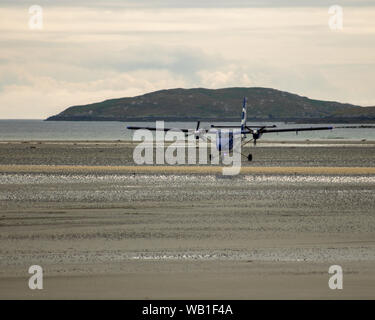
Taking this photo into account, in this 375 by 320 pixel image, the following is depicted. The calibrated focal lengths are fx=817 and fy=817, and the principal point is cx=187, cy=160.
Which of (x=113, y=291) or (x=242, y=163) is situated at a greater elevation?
(x=242, y=163)

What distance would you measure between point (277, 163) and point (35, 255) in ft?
112

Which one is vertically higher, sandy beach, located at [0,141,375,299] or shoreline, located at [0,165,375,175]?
shoreline, located at [0,165,375,175]

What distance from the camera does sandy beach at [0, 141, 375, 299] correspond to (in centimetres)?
1302

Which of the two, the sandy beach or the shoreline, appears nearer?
the sandy beach

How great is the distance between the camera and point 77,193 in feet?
95.2

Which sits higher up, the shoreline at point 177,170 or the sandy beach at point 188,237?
the shoreline at point 177,170

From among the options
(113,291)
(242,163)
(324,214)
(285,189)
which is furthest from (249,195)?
(242,163)

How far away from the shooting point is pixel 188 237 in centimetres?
1823

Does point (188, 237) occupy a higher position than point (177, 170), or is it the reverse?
point (177, 170)

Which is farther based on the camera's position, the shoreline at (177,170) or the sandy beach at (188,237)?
the shoreline at (177,170)

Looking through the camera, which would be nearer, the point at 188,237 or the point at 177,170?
the point at 188,237

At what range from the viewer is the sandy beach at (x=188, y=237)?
1302cm
